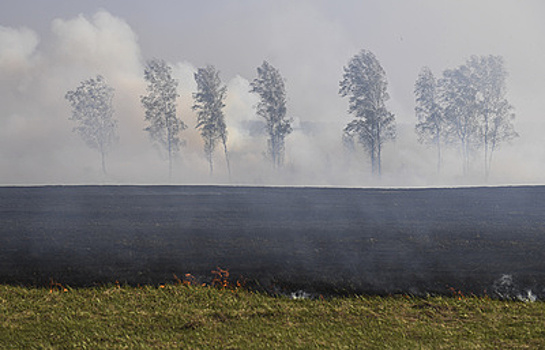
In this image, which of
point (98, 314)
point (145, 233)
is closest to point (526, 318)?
point (98, 314)

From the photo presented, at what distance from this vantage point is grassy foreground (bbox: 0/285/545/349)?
10281 mm

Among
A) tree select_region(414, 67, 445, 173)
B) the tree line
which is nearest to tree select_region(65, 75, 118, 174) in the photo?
the tree line

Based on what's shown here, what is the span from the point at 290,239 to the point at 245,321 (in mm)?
7892

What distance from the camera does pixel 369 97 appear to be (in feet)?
191

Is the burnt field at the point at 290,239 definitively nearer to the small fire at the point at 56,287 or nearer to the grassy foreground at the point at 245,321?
the small fire at the point at 56,287

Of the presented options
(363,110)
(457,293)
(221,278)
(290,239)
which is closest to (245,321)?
(221,278)

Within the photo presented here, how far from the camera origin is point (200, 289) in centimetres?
1423

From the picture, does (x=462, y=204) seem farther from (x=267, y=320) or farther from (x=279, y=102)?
(x=279, y=102)

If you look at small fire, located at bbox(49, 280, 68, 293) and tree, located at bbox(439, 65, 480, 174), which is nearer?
small fire, located at bbox(49, 280, 68, 293)

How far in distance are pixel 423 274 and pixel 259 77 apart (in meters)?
50.0

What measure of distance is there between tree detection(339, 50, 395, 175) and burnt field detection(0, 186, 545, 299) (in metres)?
29.8

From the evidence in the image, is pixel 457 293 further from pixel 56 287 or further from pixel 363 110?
pixel 363 110

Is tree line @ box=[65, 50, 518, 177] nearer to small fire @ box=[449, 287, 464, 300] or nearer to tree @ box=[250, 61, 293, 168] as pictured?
tree @ box=[250, 61, 293, 168]

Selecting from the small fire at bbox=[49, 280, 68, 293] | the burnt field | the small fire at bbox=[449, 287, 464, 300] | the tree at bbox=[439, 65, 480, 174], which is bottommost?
the small fire at bbox=[449, 287, 464, 300]
